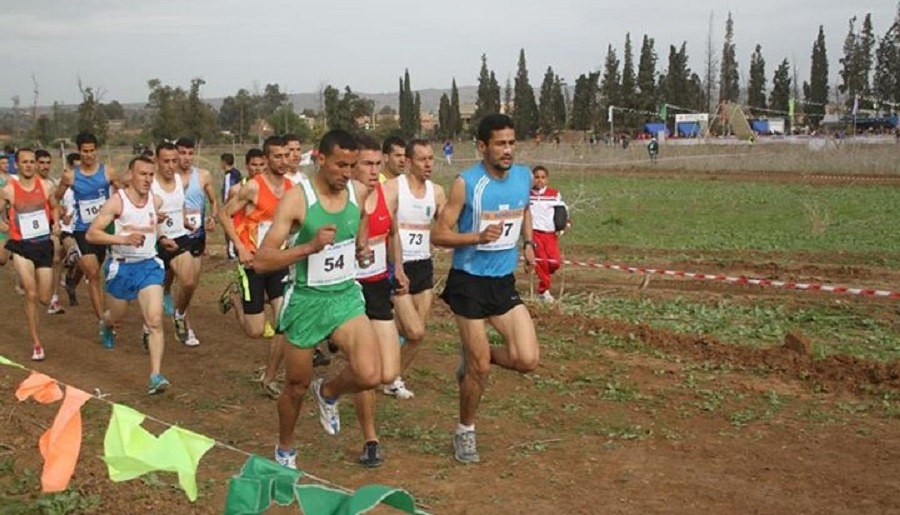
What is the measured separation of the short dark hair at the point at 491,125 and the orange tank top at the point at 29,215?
6223mm

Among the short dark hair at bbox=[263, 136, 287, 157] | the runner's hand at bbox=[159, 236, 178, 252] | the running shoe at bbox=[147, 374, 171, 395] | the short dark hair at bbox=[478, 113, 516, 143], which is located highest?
the short dark hair at bbox=[478, 113, 516, 143]

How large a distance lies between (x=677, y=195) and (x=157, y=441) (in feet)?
94.1

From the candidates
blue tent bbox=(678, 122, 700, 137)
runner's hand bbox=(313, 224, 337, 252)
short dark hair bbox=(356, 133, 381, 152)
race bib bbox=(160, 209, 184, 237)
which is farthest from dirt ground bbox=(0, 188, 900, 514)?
blue tent bbox=(678, 122, 700, 137)

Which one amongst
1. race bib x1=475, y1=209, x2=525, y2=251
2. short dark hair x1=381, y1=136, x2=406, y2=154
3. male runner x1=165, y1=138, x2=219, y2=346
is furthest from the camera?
male runner x1=165, y1=138, x2=219, y2=346

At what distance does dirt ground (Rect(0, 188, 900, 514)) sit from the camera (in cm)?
591

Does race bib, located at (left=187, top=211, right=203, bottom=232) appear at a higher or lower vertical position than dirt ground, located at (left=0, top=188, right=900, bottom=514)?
higher

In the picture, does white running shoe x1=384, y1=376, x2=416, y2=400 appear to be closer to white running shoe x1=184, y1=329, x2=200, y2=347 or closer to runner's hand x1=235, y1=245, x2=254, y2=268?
runner's hand x1=235, y1=245, x2=254, y2=268

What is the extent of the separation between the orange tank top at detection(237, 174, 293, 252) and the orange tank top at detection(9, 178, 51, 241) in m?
3.19

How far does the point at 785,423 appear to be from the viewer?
24.2ft

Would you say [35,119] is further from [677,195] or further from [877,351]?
[877,351]

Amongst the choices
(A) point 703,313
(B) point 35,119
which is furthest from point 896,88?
(A) point 703,313

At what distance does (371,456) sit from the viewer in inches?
260

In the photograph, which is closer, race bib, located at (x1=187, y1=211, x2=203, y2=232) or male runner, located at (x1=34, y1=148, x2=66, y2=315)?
race bib, located at (x1=187, y1=211, x2=203, y2=232)

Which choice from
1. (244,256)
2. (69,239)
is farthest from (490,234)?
(69,239)
